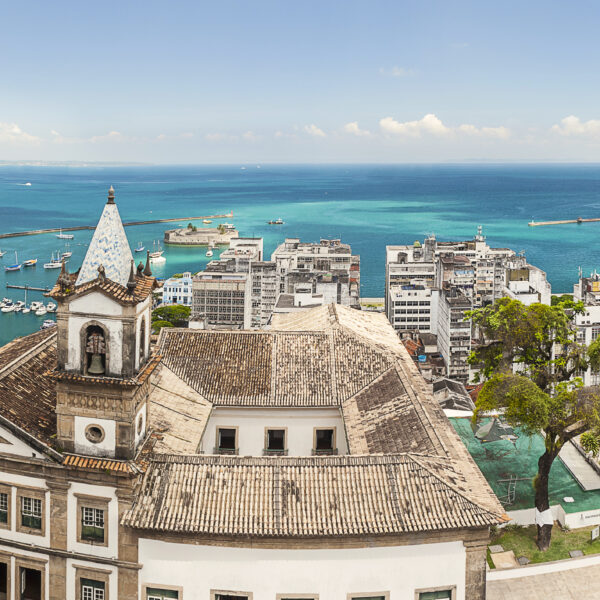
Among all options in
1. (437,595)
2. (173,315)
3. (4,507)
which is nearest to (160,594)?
(4,507)

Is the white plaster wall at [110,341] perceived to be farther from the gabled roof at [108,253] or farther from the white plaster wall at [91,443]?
the white plaster wall at [91,443]

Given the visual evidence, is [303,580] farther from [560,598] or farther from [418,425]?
→ [560,598]

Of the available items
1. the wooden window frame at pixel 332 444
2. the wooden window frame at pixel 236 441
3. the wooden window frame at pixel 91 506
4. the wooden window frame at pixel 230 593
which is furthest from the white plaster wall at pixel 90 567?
the wooden window frame at pixel 332 444

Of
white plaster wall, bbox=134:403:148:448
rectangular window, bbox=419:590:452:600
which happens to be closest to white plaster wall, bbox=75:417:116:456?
white plaster wall, bbox=134:403:148:448

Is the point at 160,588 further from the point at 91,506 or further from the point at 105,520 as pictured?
the point at 91,506

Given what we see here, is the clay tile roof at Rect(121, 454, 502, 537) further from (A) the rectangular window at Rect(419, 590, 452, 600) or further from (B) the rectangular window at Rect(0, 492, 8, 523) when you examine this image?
(B) the rectangular window at Rect(0, 492, 8, 523)

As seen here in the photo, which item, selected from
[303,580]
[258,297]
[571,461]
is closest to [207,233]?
[258,297]
